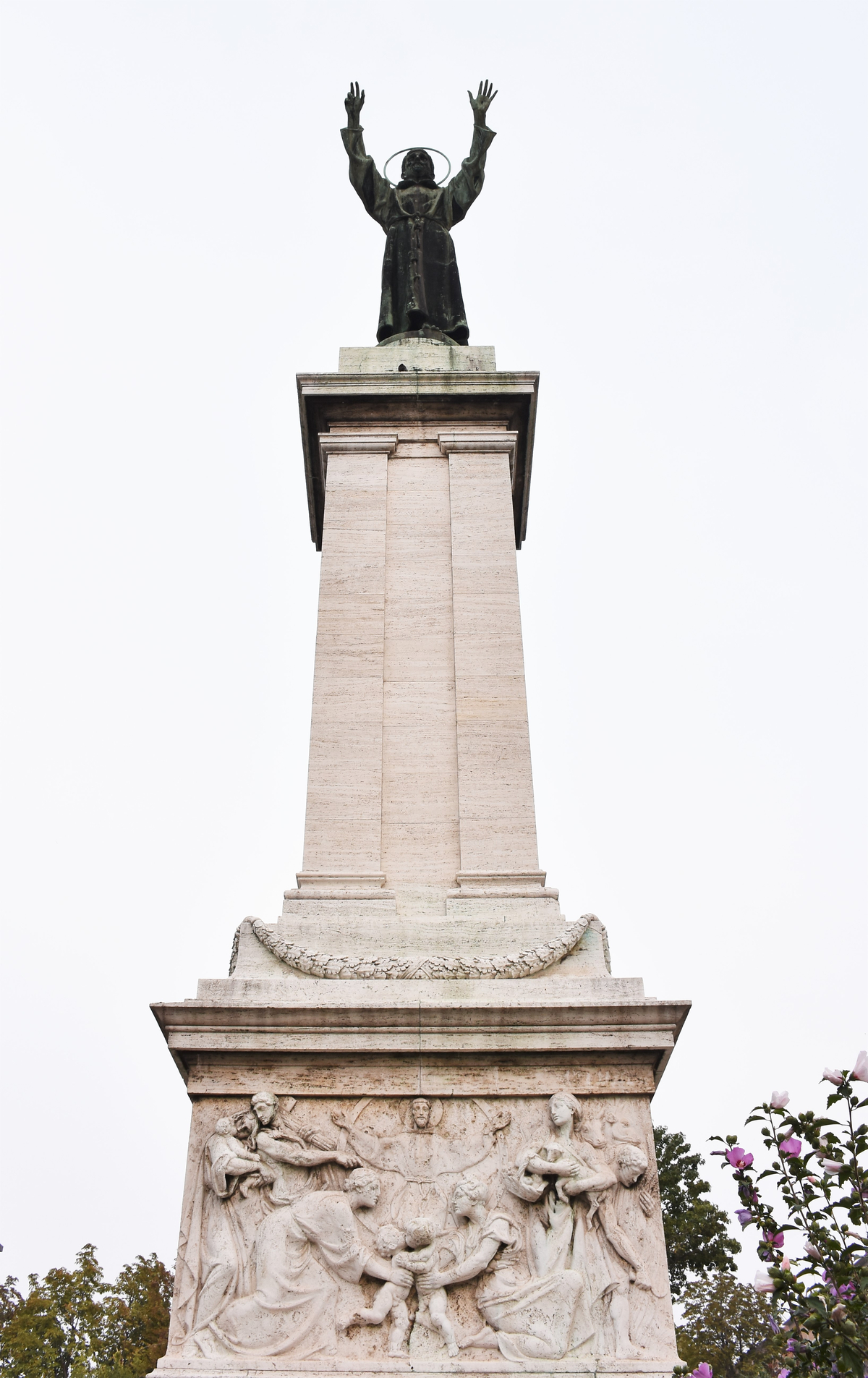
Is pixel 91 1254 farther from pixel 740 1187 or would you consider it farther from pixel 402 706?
pixel 740 1187

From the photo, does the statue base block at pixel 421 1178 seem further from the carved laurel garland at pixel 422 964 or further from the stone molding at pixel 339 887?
the stone molding at pixel 339 887

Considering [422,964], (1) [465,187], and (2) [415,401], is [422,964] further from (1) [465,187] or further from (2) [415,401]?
(1) [465,187]

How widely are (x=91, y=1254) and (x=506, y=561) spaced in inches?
1081

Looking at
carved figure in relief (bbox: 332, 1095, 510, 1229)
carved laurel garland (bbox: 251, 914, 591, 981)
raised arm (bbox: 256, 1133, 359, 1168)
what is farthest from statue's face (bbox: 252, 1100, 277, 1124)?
carved laurel garland (bbox: 251, 914, 591, 981)

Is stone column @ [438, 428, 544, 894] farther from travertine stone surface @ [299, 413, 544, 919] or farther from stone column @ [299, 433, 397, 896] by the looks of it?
stone column @ [299, 433, 397, 896]

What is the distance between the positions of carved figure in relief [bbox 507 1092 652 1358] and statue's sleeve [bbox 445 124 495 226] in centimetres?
1155

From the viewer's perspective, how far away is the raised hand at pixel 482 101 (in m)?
15.8

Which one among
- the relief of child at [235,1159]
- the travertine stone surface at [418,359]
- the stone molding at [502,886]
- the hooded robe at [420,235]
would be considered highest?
the hooded robe at [420,235]

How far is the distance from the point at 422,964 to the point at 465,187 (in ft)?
35.7

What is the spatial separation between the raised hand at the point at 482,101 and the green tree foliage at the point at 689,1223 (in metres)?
27.8

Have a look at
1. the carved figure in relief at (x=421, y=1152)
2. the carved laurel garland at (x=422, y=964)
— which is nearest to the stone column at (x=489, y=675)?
the carved laurel garland at (x=422, y=964)

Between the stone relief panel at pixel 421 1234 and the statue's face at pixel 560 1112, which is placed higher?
the statue's face at pixel 560 1112

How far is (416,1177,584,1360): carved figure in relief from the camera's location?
24.2 ft

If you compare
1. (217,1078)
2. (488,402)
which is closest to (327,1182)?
(217,1078)
